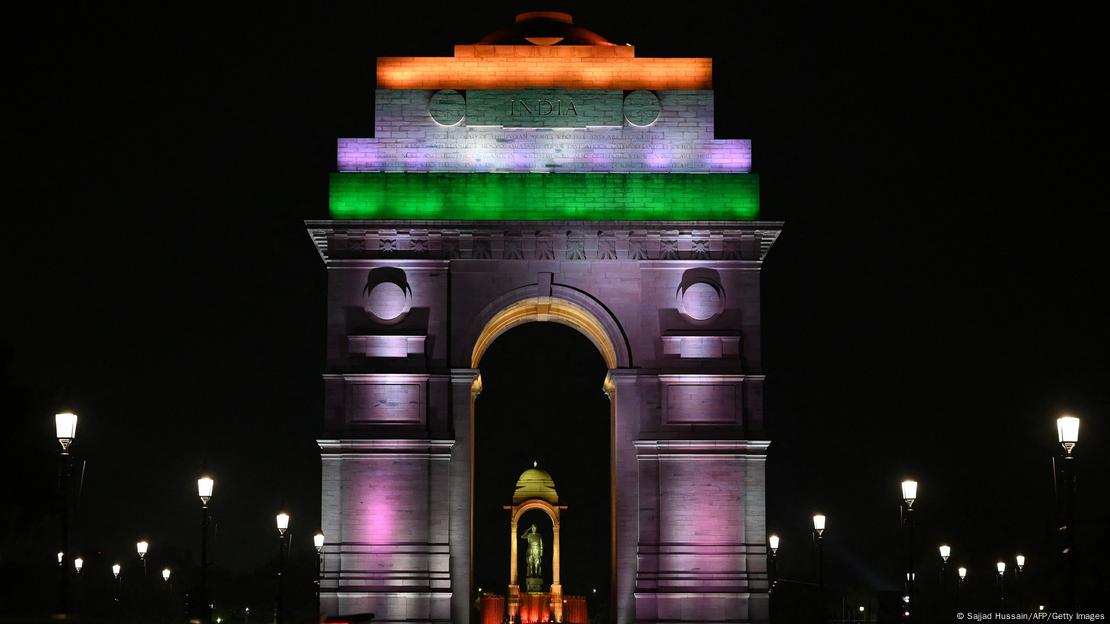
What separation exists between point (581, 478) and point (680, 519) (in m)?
40.4

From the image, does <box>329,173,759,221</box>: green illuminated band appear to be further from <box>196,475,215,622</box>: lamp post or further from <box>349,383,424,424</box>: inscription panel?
<box>196,475,215,622</box>: lamp post

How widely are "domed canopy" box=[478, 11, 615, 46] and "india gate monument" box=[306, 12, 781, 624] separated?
0.50m

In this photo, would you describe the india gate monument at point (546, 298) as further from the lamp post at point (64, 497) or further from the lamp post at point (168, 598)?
the lamp post at point (168, 598)

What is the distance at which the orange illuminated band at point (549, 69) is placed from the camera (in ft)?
172

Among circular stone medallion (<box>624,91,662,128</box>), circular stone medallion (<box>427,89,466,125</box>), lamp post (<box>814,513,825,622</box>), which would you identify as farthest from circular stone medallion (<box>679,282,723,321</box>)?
circular stone medallion (<box>427,89,466,125</box>)

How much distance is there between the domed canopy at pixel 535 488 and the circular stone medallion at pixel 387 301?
20399 millimetres

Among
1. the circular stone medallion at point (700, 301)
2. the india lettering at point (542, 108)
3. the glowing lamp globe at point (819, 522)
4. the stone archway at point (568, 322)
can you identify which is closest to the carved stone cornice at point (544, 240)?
the circular stone medallion at point (700, 301)

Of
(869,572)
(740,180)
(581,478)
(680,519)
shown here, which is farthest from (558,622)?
(869,572)

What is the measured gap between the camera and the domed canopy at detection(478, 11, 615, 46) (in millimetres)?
53219

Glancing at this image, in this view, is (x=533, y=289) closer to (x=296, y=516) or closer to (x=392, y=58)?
(x=392, y=58)

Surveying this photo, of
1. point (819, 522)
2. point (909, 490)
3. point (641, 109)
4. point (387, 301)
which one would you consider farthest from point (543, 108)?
point (909, 490)

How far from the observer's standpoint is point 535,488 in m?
70.4

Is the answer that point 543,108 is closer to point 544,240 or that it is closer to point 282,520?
point 544,240

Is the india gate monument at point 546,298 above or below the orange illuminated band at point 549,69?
below
